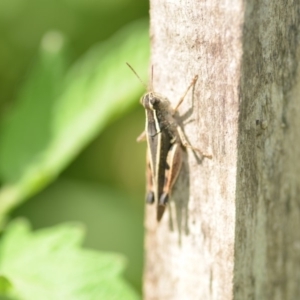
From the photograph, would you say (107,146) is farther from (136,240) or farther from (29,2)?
(29,2)

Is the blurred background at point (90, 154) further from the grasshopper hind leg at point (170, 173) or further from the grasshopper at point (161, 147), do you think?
the grasshopper hind leg at point (170, 173)

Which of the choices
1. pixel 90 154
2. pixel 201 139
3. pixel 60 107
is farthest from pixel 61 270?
pixel 90 154

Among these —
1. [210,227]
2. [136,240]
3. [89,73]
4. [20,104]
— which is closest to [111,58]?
[89,73]

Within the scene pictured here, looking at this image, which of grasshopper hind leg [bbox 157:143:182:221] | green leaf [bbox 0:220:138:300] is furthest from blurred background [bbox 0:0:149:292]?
grasshopper hind leg [bbox 157:143:182:221]

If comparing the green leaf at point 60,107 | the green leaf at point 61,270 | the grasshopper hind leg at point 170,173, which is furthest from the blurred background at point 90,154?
the grasshopper hind leg at point 170,173

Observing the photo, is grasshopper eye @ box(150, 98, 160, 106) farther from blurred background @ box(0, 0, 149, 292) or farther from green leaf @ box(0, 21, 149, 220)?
blurred background @ box(0, 0, 149, 292)

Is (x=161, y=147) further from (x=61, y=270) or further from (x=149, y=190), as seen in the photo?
(x=61, y=270)
